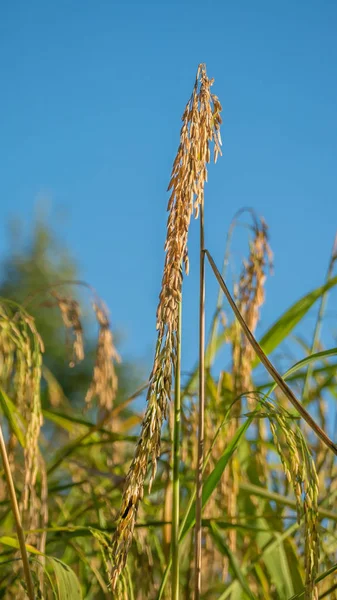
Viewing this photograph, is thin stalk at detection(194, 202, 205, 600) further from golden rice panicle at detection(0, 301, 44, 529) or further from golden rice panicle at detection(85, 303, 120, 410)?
golden rice panicle at detection(85, 303, 120, 410)

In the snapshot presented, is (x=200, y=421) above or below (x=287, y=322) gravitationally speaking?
below

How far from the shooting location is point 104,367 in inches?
43.1

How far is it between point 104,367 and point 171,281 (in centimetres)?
64

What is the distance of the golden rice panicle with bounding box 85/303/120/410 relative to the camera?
1.08 meters

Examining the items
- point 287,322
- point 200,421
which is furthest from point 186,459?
point 200,421

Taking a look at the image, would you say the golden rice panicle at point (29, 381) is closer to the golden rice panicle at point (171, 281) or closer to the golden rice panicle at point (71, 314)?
the golden rice panicle at point (171, 281)

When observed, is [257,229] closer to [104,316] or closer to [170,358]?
[104,316]

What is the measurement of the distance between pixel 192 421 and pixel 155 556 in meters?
0.29

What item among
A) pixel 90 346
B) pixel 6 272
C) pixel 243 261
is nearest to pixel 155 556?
pixel 243 261

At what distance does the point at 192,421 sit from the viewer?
847 millimetres

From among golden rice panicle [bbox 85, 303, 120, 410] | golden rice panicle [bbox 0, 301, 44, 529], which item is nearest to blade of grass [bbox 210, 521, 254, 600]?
golden rice panicle [bbox 0, 301, 44, 529]

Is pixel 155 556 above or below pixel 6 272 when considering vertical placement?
below

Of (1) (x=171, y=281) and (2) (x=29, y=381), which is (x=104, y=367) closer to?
(2) (x=29, y=381)

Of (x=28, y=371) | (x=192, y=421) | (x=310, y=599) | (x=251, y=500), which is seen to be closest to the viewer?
(x=310, y=599)
